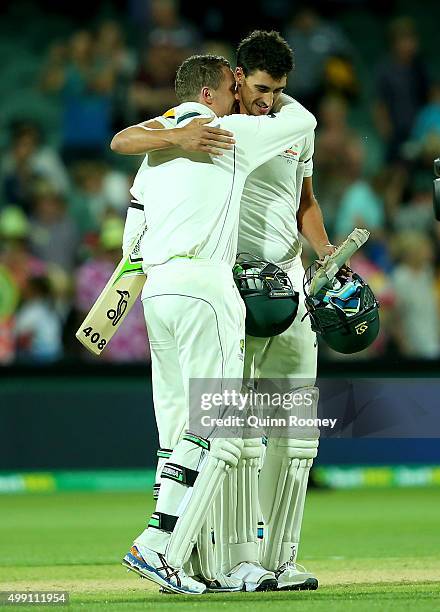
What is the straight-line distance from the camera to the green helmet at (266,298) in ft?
21.4

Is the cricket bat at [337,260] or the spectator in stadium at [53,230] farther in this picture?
the spectator in stadium at [53,230]

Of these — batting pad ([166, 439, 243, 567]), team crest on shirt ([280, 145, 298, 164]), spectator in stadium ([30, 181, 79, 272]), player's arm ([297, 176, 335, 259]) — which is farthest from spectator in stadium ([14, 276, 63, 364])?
batting pad ([166, 439, 243, 567])

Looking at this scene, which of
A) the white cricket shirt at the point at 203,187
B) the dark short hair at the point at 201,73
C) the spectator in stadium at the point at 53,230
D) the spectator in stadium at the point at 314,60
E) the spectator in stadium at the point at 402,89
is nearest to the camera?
the white cricket shirt at the point at 203,187

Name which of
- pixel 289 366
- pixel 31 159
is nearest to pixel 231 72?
pixel 289 366

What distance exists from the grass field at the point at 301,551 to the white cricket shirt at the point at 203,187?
64.0 inches

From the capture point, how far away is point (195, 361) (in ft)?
20.2

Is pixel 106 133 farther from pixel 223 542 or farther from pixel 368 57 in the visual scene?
pixel 223 542

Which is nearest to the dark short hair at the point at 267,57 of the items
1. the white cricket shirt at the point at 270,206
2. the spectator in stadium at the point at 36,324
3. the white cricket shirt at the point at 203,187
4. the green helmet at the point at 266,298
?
the white cricket shirt at the point at 203,187

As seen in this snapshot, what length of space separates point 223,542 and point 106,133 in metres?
9.24

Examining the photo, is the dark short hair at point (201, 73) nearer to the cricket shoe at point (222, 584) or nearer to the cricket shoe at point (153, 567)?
the cricket shoe at point (153, 567)

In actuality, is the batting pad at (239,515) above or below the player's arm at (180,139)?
below

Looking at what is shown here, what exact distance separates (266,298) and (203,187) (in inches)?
25.6

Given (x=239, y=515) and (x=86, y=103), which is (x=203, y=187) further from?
(x=86, y=103)

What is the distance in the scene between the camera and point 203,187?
6.26m
